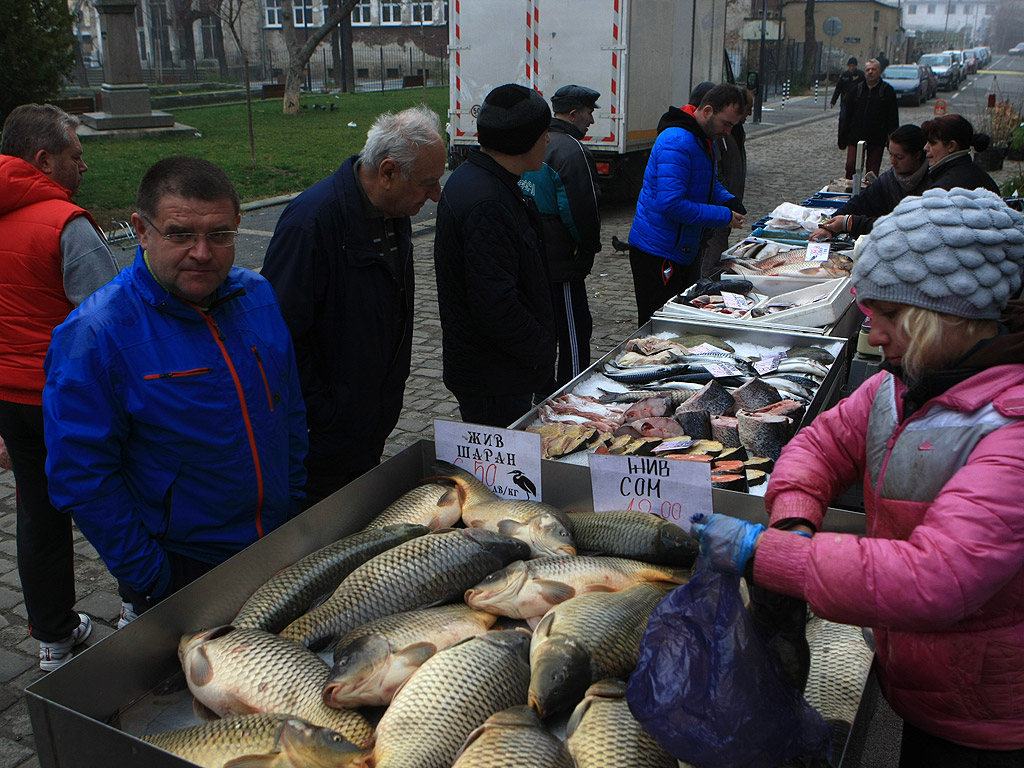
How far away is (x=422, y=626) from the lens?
1.83 meters

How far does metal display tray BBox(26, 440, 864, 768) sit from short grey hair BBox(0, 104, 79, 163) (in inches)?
76.5

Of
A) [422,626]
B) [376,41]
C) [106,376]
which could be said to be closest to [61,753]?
[422,626]

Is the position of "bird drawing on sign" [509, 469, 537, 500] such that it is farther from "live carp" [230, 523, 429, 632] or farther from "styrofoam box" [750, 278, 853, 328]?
"styrofoam box" [750, 278, 853, 328]

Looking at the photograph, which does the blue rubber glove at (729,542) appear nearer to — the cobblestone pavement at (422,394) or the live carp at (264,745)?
the live carp at (264,745)

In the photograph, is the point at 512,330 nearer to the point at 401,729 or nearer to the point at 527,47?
the point at 401,729

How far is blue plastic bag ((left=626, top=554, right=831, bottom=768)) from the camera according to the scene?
1.47m

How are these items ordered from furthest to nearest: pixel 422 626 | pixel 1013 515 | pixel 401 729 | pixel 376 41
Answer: pixel 376 41
pixel 422 626
pixel 401 729
pixel 1013 515

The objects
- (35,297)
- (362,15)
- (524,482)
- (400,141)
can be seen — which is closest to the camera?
(524,482)

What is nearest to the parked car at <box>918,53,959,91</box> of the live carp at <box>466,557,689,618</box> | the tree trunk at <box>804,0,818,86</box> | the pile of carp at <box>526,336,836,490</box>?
the tree trunk at <box>804,0,818,86</box>

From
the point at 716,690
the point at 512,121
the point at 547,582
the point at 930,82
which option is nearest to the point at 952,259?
the point at 716,690

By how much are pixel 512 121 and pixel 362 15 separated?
58.3 metres

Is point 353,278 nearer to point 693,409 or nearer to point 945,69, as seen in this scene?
point 693,409

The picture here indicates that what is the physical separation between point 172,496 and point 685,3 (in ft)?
40.4

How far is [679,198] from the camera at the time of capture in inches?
219
